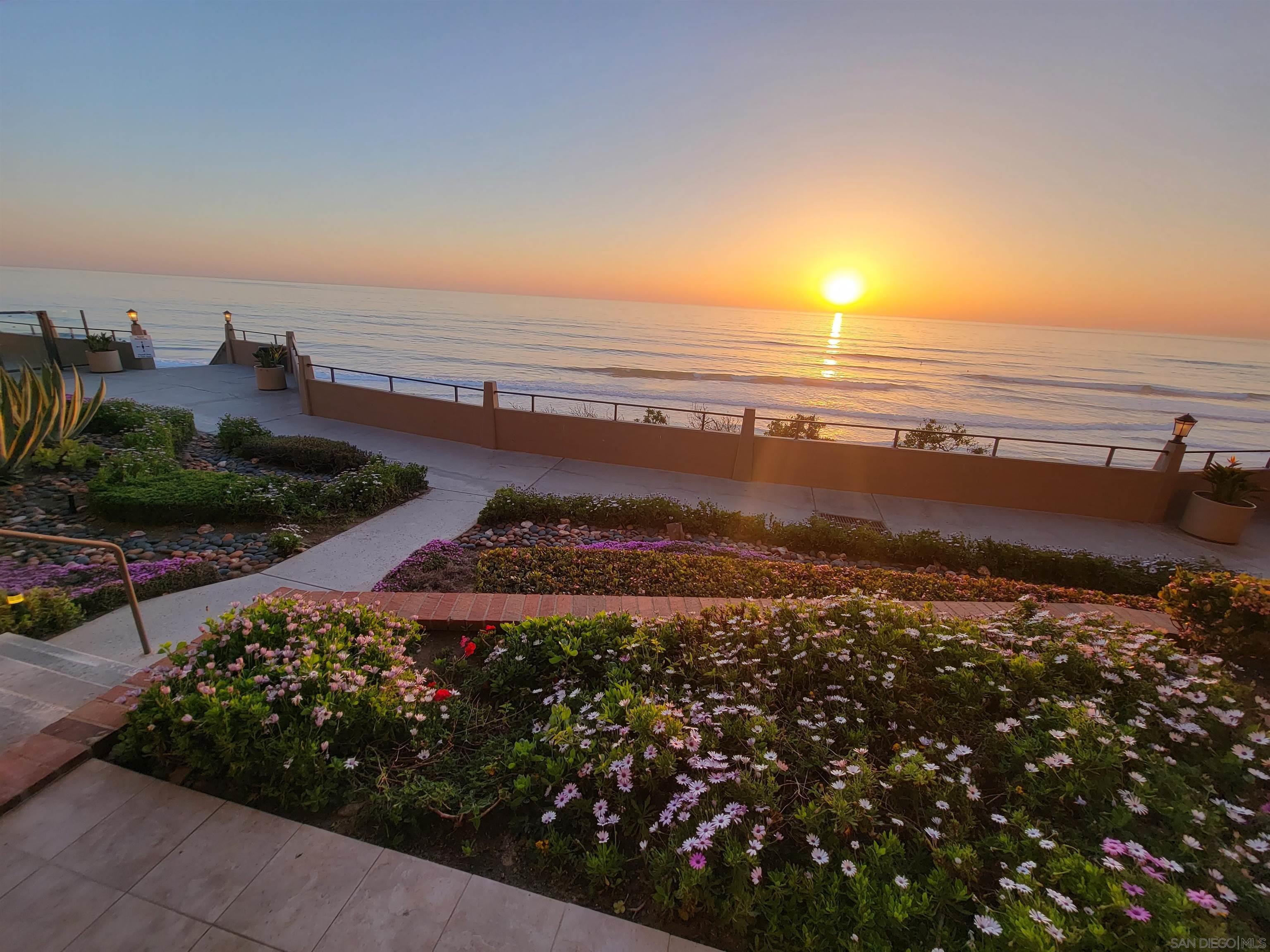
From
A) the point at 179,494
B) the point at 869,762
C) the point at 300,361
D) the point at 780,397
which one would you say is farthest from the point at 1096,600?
the point at 780,397

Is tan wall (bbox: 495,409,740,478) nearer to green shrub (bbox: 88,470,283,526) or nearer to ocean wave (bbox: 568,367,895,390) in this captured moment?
green shrub (bbox: 88,470,283,526)

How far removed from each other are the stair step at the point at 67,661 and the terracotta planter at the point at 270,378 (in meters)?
13.6

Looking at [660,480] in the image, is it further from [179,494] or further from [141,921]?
[141,921]

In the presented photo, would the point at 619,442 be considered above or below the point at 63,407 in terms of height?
below

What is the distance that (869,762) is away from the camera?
2.79 m

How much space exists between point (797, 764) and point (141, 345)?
23.7 m

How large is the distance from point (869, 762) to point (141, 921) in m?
3.06

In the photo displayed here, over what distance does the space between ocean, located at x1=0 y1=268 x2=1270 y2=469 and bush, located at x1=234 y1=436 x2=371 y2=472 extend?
4442 millimetres

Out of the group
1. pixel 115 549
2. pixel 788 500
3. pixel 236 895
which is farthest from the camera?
pixel 788 500

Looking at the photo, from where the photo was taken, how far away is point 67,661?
3.72 metres

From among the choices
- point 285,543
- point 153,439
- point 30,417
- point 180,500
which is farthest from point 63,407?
point 285,543

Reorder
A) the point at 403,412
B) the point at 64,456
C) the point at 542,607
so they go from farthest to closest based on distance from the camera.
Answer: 1. the point at 403,412
2. the point at 64,456
3. the point at 542,607

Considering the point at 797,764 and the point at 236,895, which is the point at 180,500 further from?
the point at 797,764

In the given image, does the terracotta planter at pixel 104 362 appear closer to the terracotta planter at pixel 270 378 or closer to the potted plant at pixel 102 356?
the potted plant at pixel 102 356
